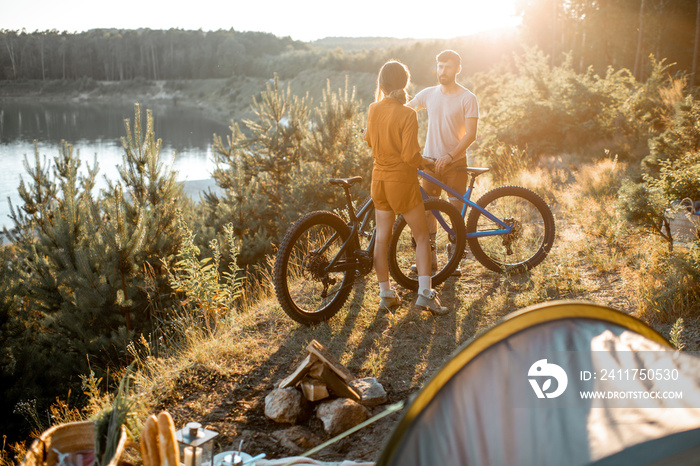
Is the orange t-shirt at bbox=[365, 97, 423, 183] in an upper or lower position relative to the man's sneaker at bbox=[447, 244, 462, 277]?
upper

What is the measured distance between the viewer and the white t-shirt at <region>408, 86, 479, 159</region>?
183 inches

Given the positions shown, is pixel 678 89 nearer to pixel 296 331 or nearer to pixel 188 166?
pixel 296 331

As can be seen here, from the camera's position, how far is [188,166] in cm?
3575

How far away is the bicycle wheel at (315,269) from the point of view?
4059mm

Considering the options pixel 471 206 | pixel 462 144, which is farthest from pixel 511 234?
pixel 462 144

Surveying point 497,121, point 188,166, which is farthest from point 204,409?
point 188,166

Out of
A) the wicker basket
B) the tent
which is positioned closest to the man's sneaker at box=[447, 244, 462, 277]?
the tent

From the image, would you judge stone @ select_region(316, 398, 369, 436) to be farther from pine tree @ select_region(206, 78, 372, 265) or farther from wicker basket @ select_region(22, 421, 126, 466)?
pine tree @ select_region(206, 78, 372, 265)

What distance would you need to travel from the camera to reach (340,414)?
304 cm

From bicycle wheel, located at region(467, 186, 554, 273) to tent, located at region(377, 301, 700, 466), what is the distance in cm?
314

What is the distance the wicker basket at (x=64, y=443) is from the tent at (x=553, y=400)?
1.27 m

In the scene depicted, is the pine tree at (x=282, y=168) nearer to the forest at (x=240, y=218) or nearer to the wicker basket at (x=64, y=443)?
the forest at (x=240, y=218)

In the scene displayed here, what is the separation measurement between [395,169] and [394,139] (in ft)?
0.77

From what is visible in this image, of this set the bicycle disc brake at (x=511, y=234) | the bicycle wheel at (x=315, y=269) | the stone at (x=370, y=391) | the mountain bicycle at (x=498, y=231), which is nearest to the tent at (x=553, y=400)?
the stone at (x=370, y=391)
